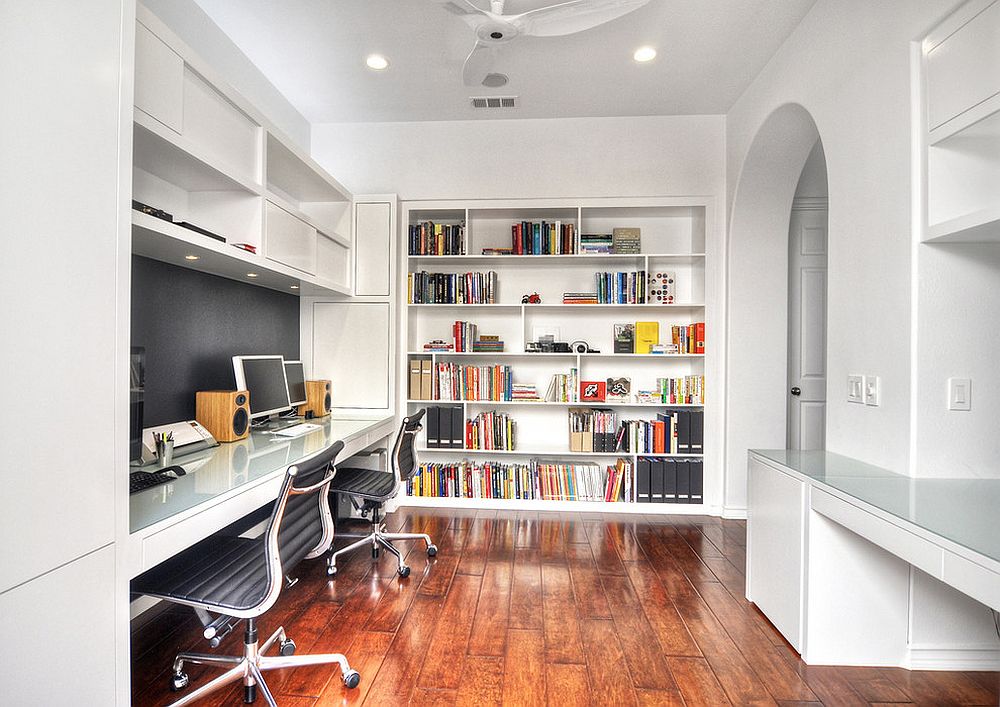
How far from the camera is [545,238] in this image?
157 inches

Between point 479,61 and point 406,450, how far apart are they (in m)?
2.17

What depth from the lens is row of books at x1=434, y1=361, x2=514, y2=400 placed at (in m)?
4.05

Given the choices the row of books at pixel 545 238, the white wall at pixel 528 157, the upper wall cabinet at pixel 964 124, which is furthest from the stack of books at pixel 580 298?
the upper wall cabinet at pixel 964 124

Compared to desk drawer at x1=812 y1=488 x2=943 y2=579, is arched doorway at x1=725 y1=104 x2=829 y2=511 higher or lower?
higher

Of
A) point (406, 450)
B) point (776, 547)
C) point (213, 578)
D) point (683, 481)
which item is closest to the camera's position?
point (213, 578)

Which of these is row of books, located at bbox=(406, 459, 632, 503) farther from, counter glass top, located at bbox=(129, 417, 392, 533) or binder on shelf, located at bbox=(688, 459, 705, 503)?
counter glass top, located at bbox=(129, 417, 392, 533)

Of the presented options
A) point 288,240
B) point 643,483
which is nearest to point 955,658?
point 643,483

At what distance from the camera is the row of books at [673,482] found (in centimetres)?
392

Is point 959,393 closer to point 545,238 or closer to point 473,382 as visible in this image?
point 545,238

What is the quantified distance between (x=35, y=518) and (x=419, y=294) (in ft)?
10.2

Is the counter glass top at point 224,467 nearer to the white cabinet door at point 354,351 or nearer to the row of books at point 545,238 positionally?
the white cabinet door at point 354,351

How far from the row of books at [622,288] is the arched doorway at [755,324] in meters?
0.63

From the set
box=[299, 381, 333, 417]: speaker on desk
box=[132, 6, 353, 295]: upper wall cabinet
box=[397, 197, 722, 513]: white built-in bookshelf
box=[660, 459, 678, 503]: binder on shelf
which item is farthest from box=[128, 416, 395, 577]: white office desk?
box=[660, 459, 678, 503]: binder on shelf

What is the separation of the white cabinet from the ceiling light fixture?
2.27 meters
